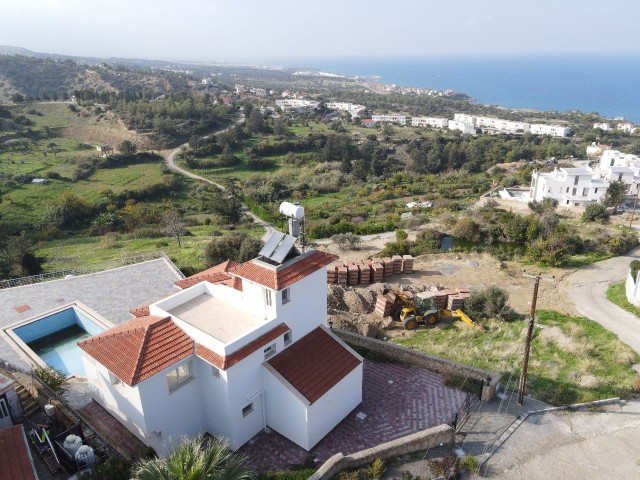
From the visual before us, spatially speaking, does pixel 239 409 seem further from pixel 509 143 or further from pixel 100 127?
pixel 509 143

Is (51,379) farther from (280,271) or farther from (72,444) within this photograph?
(280,271)

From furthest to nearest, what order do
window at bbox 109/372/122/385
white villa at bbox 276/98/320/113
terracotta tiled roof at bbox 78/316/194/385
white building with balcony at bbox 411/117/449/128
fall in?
white villa at bbox 276/98/320/113
white building with balcony at bbox 411/117/449/128
window at bbox 109/372/122/385
terracotta tiled roof at bbox 78/316/194/385

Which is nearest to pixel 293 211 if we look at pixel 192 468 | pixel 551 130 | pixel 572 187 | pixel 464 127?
pixel 192 468

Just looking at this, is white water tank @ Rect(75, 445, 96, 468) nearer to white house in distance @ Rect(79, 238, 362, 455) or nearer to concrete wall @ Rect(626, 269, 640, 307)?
white house in distance @ Rect(79, 238, 362, 455)

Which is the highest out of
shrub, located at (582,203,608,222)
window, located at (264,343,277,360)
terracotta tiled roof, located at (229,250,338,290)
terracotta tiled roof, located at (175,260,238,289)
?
terracotta tiled roof, located at (229,250,338,290)

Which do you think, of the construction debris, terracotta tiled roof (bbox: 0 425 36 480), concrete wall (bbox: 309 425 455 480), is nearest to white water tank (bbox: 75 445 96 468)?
terracotta tiled roof (bbox: 0 425 36 480)

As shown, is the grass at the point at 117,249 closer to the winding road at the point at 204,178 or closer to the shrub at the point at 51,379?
the winding road at the point at 204,178

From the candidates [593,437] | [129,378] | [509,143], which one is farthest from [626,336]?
[509,143]
